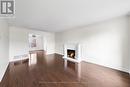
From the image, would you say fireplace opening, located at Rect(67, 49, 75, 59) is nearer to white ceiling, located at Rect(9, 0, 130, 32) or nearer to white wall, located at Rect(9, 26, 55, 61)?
white wall, located at Rect(9, 26, 55, 61)

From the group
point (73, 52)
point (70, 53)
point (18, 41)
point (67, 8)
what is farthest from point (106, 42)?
point (18, 41)

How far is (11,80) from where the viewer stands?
9.46 feet

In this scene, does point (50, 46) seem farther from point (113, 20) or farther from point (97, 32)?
point (113, 20)

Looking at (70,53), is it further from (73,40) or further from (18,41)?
(18,41)

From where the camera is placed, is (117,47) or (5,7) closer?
(5,7)

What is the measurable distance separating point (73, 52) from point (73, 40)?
82cm

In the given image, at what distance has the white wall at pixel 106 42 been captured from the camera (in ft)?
12.0

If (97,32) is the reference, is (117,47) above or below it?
below

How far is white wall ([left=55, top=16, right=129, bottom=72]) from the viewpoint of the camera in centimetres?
365

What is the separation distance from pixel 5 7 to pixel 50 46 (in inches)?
212

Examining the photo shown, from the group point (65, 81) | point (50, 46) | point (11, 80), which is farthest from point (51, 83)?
point (50, 46)

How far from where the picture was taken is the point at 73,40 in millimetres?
6055

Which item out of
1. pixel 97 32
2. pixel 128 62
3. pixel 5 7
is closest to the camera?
pixel 5 7

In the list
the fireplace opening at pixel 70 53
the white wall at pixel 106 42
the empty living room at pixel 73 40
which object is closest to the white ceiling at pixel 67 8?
the empty living room at pixel 73 40
